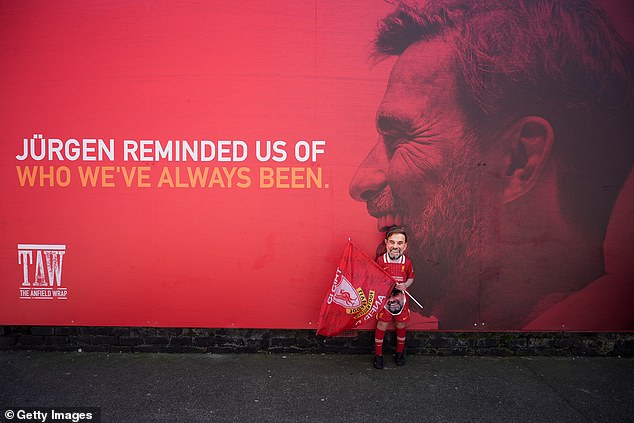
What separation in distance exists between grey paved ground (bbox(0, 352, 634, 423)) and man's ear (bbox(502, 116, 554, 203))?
6.00 feet

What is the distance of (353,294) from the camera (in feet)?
12.5

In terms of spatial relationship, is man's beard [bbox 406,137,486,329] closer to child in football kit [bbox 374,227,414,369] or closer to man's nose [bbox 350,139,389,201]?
child in football kit [bbox 374,227,414,369]

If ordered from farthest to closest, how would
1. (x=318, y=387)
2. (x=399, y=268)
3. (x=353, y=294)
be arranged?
(x=399, y=268), (x=353, y=294), (x=318, y=387)

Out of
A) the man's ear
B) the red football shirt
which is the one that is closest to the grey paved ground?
the red football shirt

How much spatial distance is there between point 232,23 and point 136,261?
2.53 meters

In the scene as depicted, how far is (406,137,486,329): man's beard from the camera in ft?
13.4

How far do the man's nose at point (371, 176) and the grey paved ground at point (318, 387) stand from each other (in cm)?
165

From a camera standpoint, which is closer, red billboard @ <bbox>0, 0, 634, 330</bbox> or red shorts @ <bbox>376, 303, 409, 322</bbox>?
red shorts @ <bbox>376, 303, 409, 322</bbox>

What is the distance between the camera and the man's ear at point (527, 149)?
4047 mm

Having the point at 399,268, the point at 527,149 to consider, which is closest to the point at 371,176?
the point at 399,268

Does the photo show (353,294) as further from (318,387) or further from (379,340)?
(318,387)

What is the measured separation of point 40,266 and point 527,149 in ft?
16.3

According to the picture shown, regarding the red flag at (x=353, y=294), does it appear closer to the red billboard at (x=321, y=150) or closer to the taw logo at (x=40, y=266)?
the red billboard at (x=321, y=150)

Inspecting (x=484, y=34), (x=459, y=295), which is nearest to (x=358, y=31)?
(x=484, y=34)
